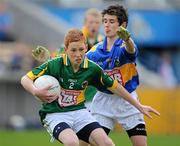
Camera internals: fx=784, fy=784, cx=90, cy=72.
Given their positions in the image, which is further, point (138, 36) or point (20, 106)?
point (138, 36)

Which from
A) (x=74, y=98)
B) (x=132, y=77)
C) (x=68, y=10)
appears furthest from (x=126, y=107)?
(x=68, y=10)

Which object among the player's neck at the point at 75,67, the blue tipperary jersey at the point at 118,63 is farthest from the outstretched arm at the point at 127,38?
the player's neck at the point at 75,67

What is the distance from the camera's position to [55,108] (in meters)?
9.77

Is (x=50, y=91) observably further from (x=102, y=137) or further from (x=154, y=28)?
(x=154, y=28)

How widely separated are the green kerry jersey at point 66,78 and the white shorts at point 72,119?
56 millimetres

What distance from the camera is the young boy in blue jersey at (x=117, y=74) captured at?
10.5 m

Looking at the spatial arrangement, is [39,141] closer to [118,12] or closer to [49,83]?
[118,12]

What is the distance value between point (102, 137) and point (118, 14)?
1908 mm

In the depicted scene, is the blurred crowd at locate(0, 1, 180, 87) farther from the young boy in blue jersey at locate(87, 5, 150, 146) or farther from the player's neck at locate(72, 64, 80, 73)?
the player's neck at locate(72, 64, 80, 73)

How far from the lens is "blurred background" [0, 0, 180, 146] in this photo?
2408 cm

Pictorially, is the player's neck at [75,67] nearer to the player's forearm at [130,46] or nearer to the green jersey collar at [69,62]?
the green jersey collar at [69,62]

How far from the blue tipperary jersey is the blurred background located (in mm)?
12772

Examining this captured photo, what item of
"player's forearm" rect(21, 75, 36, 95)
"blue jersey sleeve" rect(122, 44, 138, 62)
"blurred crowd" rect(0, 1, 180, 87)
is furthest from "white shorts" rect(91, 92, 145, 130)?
"blurred crowd" rect(0, 1, 180, 87)

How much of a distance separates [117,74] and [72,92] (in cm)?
102
